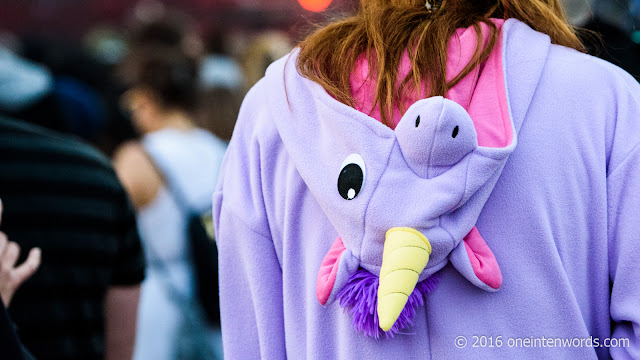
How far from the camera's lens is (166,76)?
328 centimetres

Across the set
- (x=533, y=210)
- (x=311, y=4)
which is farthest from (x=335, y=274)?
(x=311, y=4)

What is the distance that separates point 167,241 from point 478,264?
2.04 m

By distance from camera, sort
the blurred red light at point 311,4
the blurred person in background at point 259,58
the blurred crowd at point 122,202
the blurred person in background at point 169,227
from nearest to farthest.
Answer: the blurred crowd at point 122,202 < the blurred person in background at point 169,227 < the blurred person in background at point 259,58 < the blurred red light at point 311,4

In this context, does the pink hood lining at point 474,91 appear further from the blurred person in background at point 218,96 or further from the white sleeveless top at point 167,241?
the blurred person in background at point 218,96

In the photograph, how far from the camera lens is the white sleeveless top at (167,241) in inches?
112

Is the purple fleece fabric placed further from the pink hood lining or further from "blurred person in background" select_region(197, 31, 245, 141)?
"blurred person in background" select_region(197, 31, 245, 141)

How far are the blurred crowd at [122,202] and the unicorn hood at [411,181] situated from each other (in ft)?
2.22

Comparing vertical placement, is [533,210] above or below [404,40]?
below

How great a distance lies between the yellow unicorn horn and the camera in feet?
3.45

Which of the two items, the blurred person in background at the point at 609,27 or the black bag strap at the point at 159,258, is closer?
the blurred person in background at the point at 609,27

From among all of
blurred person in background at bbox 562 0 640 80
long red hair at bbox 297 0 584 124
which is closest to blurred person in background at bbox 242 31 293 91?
blurred person in background at bbox 562 0 640 80

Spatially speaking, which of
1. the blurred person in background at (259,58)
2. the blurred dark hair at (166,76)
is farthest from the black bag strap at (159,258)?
the blurred person in background at (259,58)

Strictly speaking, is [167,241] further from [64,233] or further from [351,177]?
[351,177]

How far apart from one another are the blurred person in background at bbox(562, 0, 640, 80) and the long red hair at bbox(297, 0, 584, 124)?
0.47 metres
